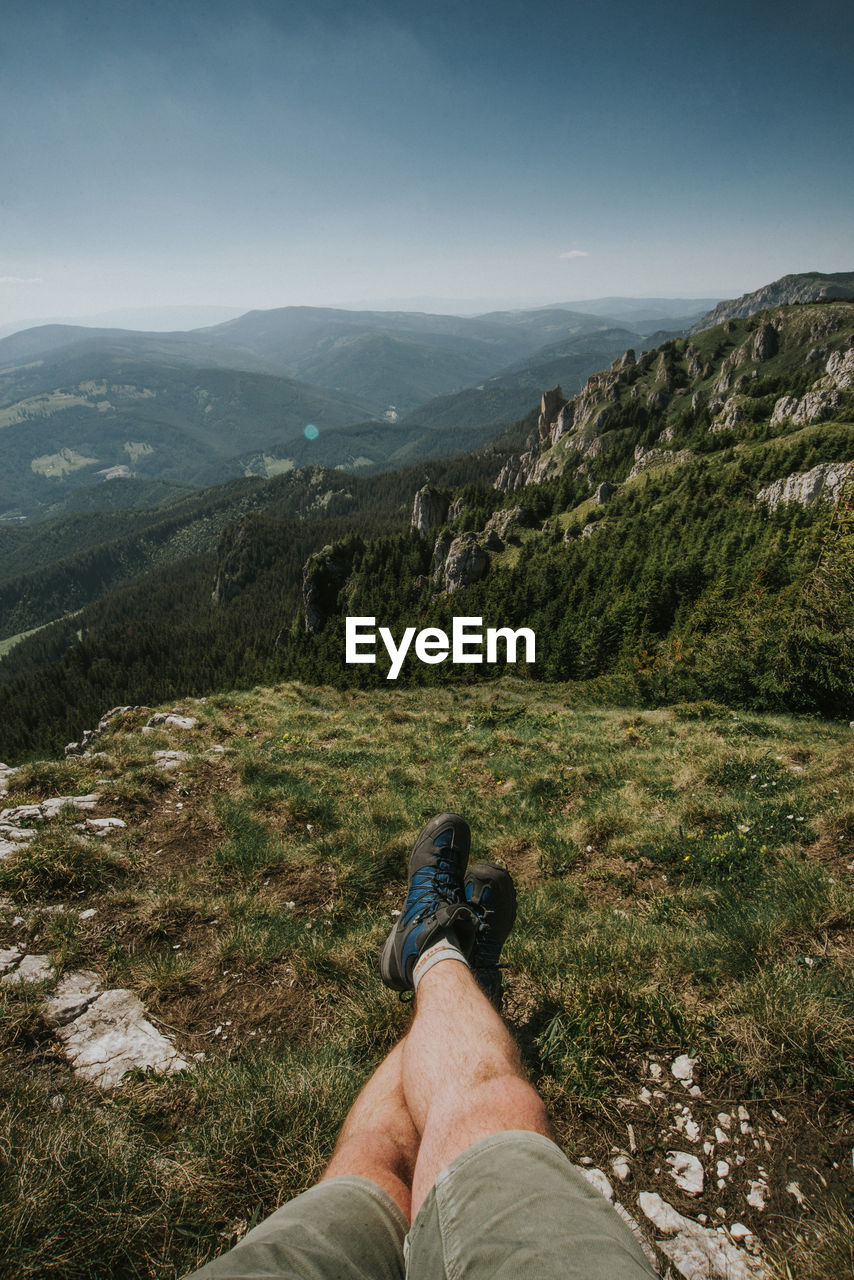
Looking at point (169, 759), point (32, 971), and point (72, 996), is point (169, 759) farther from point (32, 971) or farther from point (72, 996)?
point (72, 996)

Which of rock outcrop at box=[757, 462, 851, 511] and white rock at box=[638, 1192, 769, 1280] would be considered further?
rock outcrop at box=[757, 462, 851, 511]

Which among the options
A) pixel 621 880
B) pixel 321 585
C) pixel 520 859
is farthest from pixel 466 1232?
pixel 321 585

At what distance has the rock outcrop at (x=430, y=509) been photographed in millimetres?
146250

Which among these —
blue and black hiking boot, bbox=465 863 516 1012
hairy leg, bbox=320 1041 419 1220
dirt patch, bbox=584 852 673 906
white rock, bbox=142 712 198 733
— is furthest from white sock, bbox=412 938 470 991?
white rock, bbox=142 712 198 733

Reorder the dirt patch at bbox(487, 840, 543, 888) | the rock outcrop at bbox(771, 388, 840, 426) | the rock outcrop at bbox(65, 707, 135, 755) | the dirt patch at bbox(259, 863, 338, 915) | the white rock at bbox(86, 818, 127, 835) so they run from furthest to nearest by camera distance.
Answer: the rock outcrop at bbox(771, 388, 840, 426)
the rock outcrop at bbox(65, 707, 135, 755)
the white rock at bbox(86, 818, 127, 835)
the dirt patch at bbox(487, 840, 543, 888)
the dirt patch at bbox(259, 863, 338, 915)

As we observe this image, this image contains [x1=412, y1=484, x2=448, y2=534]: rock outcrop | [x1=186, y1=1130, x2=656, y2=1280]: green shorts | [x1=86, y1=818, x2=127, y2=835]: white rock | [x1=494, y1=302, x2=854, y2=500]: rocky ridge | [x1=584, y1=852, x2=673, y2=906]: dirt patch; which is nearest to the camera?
[x1=186, y1=1130, x2=656, y2=1280]: green shorts

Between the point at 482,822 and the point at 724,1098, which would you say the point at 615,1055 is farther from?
the point at 482,822

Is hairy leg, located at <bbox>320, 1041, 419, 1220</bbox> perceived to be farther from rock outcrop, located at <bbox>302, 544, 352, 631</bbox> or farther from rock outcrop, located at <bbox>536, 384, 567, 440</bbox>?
rock outcrop, located at <bbox>536, 384, 567, 440</bbox>

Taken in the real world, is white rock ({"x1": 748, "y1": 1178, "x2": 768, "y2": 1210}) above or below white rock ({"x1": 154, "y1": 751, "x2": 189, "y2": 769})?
above

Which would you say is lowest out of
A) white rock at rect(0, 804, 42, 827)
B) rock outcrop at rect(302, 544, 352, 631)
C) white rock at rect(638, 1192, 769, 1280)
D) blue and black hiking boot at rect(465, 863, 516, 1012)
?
rock outcrop at rect(302, 544, 352, 631)

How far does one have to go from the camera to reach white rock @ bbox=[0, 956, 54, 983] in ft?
15.1

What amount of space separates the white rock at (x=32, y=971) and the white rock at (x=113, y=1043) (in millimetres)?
658

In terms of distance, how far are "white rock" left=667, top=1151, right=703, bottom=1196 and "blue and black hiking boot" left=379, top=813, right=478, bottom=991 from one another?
6.01 feet

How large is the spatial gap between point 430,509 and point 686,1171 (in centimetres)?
14975
